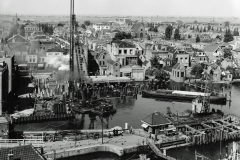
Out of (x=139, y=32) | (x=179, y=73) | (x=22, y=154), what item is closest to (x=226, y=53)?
(x=179, y=73)

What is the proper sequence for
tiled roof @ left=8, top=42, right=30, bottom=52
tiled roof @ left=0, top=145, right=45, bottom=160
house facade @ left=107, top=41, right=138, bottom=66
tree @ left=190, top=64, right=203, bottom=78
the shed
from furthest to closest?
tiled roof @ left=8, top=42, right=30, bottom=52 < house facade @ left=107, top=41, right=138, bottom=66 < tree @ left=190, top=64, right=203, bottom=78 < the shed < tiled roof @ left=0, top=145, right=45, bottom=160

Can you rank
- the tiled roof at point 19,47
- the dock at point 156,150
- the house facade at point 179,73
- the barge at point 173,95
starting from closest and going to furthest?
the dock at point 156,150, the barge at point 173,95, the house facade at point 179,73, the tiled roof at point 19,47

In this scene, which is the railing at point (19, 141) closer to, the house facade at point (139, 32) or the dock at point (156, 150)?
the dock at point (156, 150)

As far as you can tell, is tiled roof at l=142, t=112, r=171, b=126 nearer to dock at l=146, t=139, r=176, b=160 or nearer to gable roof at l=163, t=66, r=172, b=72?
dock at l=146, t=139, r=176, b=160

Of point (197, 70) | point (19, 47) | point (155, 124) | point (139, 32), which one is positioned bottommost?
point (155, 124)

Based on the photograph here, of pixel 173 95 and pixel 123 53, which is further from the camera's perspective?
pixel 123 53

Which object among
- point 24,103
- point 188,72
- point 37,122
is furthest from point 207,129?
point 188,72

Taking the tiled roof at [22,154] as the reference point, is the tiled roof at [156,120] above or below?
below

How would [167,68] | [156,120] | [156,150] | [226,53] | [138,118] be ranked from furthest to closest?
1. [226,53]
2. [167,68]
3. [138,118]
4. [156,120]
5. [156,150]

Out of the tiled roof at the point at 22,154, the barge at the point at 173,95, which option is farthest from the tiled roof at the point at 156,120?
the barge at the point at 173,95

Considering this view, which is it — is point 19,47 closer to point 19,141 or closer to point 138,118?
point 138,118

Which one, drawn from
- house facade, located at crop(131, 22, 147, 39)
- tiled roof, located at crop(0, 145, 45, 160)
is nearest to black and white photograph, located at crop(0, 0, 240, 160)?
tiled roof, located at crop(0, 145, 45, 160)
